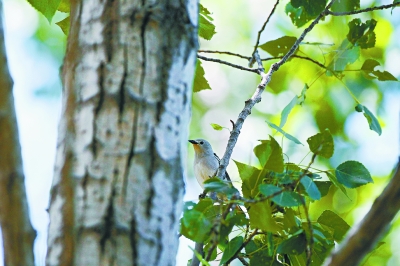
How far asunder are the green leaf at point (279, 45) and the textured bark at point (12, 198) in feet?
5.33

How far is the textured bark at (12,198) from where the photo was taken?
3.28 feet

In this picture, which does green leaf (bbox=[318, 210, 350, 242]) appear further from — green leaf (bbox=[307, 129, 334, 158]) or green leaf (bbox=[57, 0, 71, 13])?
green leaf (bbox=[57, 0, 71, 13])

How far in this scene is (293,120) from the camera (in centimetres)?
560

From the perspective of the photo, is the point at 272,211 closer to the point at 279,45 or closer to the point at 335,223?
the point at 335,223

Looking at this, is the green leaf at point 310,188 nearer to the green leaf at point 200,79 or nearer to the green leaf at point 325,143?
the green leaf at point 325,143

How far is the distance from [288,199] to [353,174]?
40cm

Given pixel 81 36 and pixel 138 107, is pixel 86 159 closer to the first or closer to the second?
pixel 138 107

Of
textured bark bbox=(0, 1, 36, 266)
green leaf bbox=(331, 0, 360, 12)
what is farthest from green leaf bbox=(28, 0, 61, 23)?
green leaf bbox=(331, 0, 360, 12)

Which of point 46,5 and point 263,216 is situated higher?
A: point 46,5

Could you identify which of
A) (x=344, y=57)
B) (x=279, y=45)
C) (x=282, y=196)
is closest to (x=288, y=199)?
(x=282, y=196)

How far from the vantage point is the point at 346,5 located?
8.29 feet

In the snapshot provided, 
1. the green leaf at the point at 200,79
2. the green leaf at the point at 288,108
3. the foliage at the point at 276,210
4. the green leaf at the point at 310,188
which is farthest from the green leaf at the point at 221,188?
the green leaf at the point at 200,79

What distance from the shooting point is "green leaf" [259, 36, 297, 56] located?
2.45 meters

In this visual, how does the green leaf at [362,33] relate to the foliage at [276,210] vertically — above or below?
above
